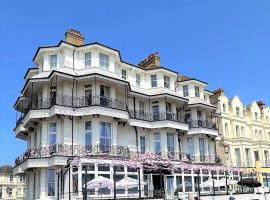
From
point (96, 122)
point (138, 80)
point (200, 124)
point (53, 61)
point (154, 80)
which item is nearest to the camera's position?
point (96, 122)

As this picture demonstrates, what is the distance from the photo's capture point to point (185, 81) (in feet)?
132

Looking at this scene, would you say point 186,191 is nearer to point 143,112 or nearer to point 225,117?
point 143,112

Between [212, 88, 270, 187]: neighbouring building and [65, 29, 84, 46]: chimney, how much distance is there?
21060 millimetres

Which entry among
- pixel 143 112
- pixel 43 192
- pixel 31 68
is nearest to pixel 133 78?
pixel 143 112

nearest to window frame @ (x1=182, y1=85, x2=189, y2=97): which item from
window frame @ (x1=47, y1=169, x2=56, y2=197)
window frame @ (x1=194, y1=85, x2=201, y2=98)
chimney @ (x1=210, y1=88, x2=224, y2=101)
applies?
window frame @ (x1=194, y1=85, x2=201, y2=98)

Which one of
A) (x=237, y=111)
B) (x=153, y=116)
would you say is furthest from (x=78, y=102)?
(x=237, y=111)

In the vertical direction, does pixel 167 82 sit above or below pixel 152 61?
below

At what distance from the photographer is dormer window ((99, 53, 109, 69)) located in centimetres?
3184

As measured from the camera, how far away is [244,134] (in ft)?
161

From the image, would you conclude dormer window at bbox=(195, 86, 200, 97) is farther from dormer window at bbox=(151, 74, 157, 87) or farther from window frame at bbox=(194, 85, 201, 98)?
dormer window at bbox=(151, 74, 157, 87)

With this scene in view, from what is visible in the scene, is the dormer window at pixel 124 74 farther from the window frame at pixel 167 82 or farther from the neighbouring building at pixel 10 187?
the neighbouring building at pixel 10 187

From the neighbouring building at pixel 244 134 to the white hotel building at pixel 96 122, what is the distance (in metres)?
7.29

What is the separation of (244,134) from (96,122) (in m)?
26.8

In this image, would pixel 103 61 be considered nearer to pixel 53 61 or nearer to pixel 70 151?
pixel 53 61
